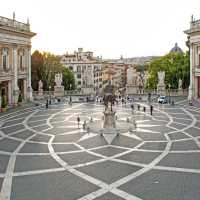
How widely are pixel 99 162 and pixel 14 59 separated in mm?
32867

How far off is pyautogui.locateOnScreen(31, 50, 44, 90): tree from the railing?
13951mm

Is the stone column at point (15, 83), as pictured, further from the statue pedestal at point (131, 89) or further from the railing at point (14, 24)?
the statue pedestal at point (131, 89)

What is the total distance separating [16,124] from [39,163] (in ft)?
46.1

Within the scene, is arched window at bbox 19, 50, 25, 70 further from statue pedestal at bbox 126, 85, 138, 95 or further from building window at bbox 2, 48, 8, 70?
statue pedestal at bbox 126, 85, 138, 95

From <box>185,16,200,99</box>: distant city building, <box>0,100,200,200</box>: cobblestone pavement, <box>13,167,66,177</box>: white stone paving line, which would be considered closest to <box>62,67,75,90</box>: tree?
<box>185,16,200,99</box>: distant city building

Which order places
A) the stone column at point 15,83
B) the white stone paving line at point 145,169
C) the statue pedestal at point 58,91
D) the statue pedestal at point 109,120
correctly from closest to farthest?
1. the white stone paving line at point 145,169
2. the statue pedestal at point 109,120
3. the stone column at point 15,83
4. the statue pedestal at point 58,91

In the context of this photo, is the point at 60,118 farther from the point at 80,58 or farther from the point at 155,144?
the point at 80,58

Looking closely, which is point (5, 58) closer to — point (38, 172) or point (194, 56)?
point (194, 56)

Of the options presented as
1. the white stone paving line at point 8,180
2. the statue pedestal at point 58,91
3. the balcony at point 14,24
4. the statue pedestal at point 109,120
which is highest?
the balcony at point 14,24

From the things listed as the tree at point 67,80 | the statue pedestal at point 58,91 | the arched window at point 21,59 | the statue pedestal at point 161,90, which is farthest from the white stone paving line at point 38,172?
the tree at point 67,80

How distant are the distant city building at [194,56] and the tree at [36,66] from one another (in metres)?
31.0

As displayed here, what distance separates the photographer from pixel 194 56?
1945 inches

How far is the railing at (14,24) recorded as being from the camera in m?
44.9

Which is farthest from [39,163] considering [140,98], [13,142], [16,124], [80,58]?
→ [80,58]
